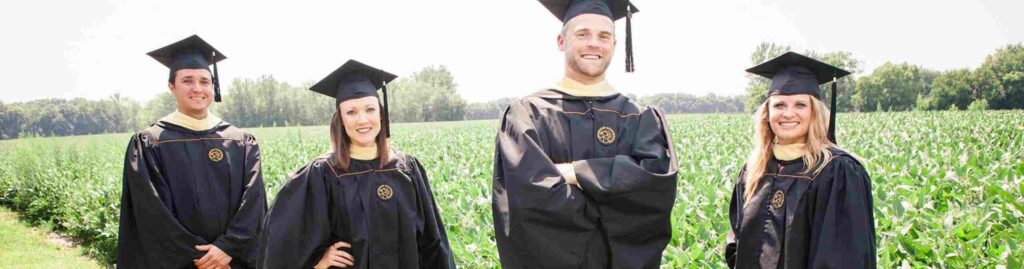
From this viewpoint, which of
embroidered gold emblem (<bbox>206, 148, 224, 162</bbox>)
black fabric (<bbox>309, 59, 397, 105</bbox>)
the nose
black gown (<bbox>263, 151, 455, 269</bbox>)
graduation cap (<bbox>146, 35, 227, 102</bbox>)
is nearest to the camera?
the nose

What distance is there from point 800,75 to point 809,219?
0.74m

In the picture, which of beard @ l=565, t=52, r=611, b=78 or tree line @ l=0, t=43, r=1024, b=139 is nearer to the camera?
beard @ l=565, t=52, r=611, b=78

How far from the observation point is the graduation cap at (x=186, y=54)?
13.3 feet

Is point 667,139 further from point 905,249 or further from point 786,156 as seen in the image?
point 905,249

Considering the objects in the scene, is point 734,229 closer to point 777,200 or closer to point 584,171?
point 777,200

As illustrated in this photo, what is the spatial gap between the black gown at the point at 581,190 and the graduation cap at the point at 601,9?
0.42 metres

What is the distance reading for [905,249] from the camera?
139 inches

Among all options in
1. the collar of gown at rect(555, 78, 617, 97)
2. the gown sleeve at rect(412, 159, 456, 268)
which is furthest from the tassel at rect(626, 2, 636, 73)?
the gown sleeve at rect(412, 159, 456, 268)

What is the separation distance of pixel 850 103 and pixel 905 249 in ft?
294

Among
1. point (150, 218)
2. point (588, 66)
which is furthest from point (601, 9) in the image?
point (150, 218)

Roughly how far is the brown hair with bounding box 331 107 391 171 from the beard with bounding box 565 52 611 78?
1.20m

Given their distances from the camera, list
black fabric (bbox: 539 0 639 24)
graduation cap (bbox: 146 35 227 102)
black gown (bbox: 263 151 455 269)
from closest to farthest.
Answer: black fabric (bbox: 539 0 639 24), black gown (bbox: 263 151 455 269), graduation cap (bbox: 146 35 227 102)

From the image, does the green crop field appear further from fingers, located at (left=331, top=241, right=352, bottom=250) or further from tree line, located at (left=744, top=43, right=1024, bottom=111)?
tree line, located at (left=744, top=43, right=1024, bottom=111)

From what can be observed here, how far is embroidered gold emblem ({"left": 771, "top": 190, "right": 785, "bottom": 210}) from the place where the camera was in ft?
9.11
